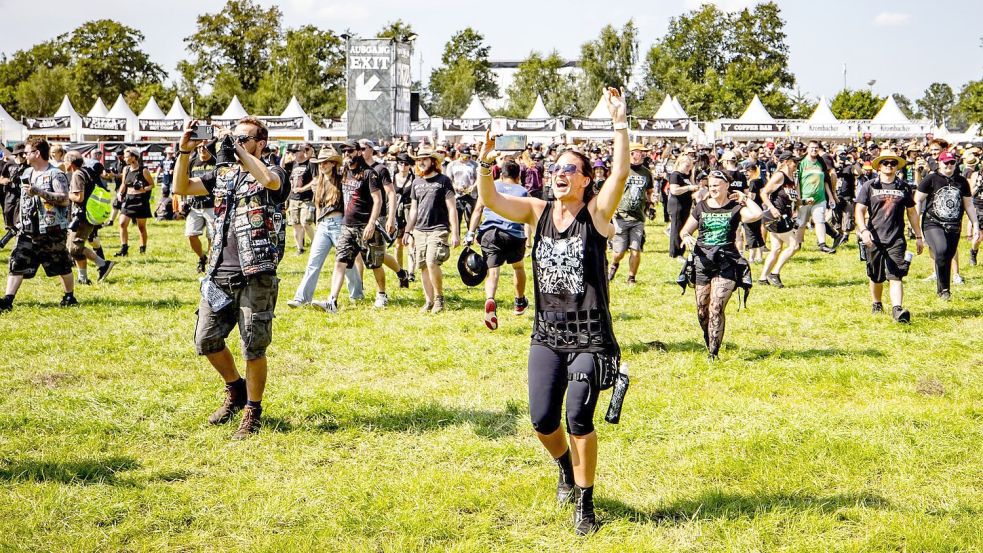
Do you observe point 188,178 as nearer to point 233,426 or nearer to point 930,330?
point 233,426

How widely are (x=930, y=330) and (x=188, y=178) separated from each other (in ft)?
25.5

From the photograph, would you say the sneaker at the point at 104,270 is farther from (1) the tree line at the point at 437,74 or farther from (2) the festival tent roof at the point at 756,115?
(1) the tree line at the point at 437,74

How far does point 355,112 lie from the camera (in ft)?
89.9

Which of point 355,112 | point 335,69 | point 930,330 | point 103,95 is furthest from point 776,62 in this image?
point 930,330

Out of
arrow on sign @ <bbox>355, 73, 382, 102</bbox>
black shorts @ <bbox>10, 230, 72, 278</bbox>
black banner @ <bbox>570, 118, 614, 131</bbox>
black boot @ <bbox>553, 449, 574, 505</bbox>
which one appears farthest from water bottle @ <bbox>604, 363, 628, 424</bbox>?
black banner @ <bbox>570, 118, 614, 131</bbox>

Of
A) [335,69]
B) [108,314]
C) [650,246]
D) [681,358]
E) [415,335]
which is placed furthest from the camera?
[335,69]

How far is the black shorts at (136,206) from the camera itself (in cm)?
1576

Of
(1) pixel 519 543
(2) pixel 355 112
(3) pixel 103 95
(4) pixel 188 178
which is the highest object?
(3) pixel 103 95

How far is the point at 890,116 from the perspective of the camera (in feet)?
189

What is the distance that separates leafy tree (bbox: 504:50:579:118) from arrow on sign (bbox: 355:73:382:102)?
6171 centimetres

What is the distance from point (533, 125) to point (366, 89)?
24577mm

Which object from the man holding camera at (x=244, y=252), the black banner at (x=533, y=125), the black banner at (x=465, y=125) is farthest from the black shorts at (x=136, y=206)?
the black banner at (x=533, y=125)

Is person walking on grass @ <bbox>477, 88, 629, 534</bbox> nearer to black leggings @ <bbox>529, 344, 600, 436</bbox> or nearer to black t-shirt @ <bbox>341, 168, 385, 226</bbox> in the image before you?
black leggings @ <bbox>529, 344, 600, 436</bbox>

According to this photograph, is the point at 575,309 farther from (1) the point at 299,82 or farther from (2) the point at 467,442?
(1) the point at 299,82
